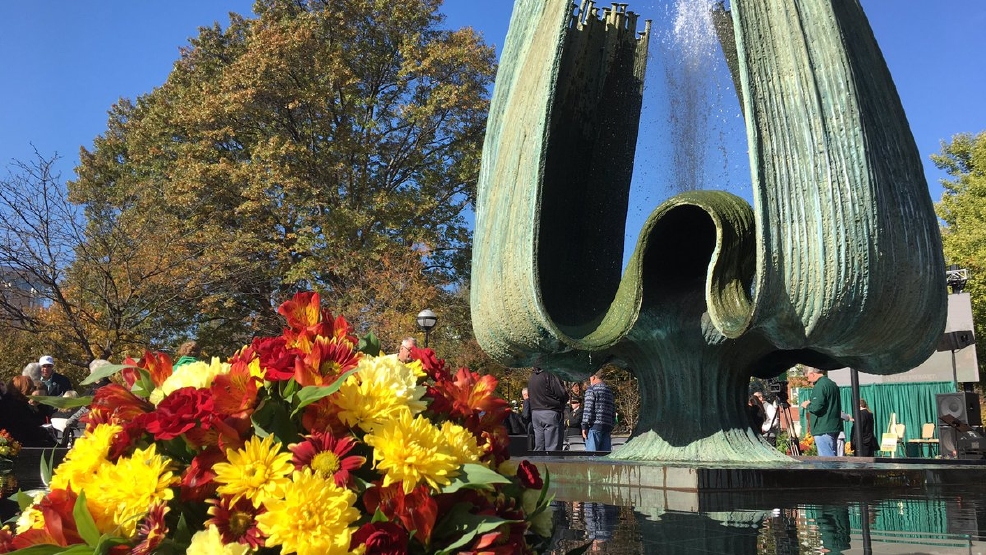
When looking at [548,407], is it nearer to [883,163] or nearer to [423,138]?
[883,163]

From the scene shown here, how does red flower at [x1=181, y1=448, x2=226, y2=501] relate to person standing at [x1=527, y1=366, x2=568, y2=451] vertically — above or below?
below

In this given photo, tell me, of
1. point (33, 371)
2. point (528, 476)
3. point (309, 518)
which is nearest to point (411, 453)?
point (309, 518)

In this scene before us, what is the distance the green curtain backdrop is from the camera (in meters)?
24.2

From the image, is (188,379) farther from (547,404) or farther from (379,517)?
Answer: (547,404)

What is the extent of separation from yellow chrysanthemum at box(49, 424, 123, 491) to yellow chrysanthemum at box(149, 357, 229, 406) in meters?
A: 0.10

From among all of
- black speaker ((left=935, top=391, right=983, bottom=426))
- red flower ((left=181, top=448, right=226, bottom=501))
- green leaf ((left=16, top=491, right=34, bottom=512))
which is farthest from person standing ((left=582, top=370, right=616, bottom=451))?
red flower ((left=181, top=448, right=226, bottom=501))

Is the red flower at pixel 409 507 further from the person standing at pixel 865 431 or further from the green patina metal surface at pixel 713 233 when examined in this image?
the person standing at pixel 865 431

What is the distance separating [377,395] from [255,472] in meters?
0.26

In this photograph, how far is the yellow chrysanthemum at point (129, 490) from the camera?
1415mm

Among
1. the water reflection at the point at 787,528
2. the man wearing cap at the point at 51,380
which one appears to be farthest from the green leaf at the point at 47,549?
the man wearing cap at the point at 51,380

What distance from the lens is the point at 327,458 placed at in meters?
1.44

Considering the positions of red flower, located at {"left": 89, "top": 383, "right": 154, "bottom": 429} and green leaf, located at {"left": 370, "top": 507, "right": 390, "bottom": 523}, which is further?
red flower, located at {"left": 89, "top": 383, "right": 154, "bottom": 429}

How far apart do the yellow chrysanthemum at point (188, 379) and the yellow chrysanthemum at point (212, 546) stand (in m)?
0.32

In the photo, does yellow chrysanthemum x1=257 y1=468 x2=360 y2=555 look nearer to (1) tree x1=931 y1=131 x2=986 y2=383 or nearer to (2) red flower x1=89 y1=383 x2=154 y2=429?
(2) red flower x1=89 y1=383 x2=154 y2=429
